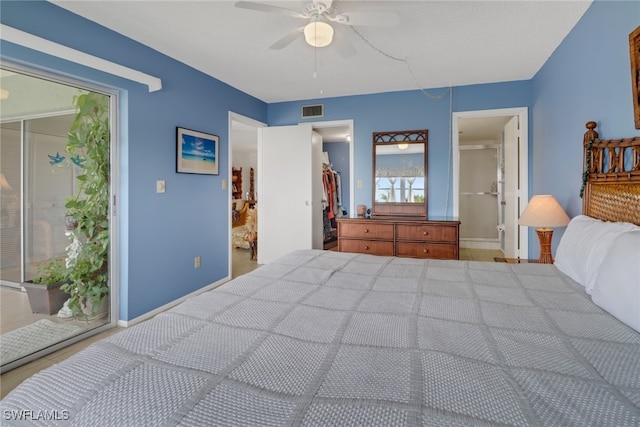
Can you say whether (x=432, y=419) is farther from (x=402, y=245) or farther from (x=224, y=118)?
(x=224, y=118)

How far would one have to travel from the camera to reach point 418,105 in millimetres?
3949

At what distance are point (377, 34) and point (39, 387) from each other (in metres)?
2.82

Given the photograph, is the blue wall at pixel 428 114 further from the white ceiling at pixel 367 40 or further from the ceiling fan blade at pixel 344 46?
the ceiling fan blade at pixel 344 46

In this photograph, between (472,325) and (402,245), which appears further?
(402,245)

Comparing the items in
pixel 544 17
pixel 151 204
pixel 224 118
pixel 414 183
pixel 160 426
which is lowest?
pixel 160 426

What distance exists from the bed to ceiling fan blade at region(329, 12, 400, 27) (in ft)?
5.14

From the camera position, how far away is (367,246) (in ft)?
12.5

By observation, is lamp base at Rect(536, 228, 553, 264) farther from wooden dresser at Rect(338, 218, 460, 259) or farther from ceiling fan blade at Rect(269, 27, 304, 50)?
ceiling fan blade at Rect(269, 27, 304, 50)

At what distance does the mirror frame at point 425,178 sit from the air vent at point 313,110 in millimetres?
825

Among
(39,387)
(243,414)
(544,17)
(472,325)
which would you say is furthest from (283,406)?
(544,17)

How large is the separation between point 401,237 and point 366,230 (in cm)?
41

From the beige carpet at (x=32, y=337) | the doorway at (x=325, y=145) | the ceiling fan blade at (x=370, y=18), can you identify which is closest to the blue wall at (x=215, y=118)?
the doorway at (x=325, y=145)

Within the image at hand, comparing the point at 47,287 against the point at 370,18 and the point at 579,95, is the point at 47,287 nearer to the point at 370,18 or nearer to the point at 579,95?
the point at 370,18

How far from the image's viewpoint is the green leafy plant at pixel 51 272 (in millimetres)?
2426
